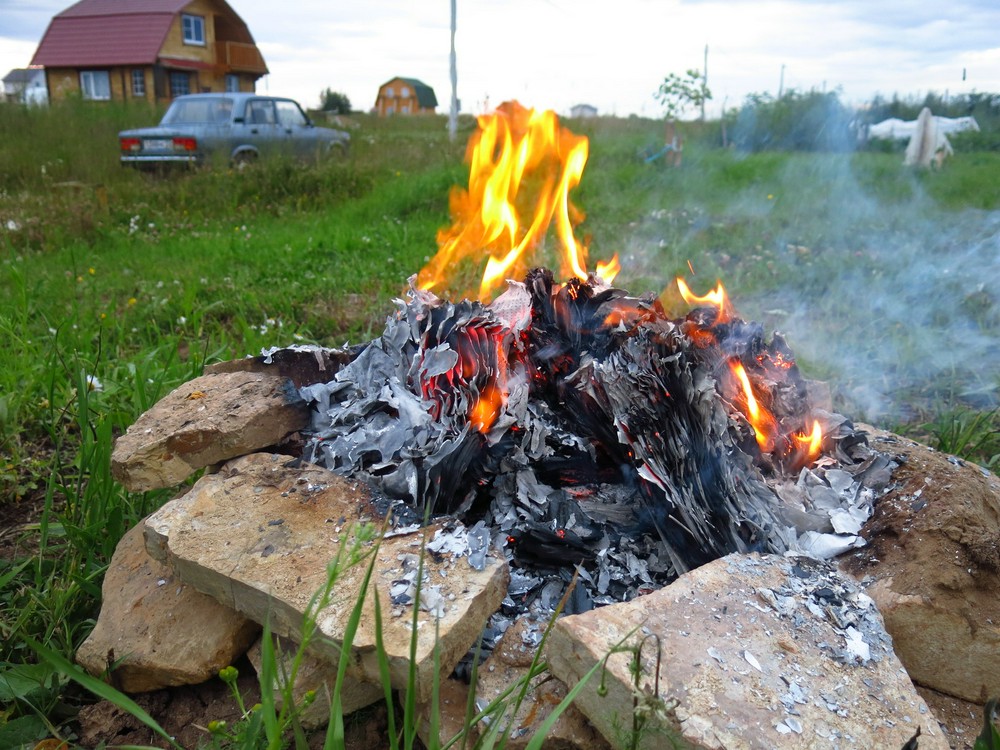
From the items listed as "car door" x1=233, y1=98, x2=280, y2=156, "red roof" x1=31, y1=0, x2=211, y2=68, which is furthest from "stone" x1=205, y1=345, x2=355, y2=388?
Result: "red roof" x1=31, y1=0, x2=211, y2=68

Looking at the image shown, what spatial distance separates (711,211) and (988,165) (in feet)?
19.5

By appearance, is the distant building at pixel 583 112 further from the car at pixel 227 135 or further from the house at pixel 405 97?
the house at pixel 405 97

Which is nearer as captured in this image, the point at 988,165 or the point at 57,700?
the point at 57,700

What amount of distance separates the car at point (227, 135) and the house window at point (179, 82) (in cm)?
1963

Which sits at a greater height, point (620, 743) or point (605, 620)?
point (605, 620)

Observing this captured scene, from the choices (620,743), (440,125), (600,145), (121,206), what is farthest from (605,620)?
(440,125)

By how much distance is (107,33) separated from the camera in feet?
96.0

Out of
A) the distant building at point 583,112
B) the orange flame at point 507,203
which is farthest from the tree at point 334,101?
the orange flame at point 507,203

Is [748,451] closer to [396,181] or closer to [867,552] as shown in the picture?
[867,552]

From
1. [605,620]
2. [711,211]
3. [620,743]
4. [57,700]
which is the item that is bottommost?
[57,700]

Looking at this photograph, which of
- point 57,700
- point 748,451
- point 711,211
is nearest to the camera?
point 57,700

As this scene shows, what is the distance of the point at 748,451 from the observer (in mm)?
2488

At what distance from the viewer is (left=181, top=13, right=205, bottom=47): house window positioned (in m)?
29.0

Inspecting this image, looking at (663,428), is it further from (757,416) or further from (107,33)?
(107,33)
